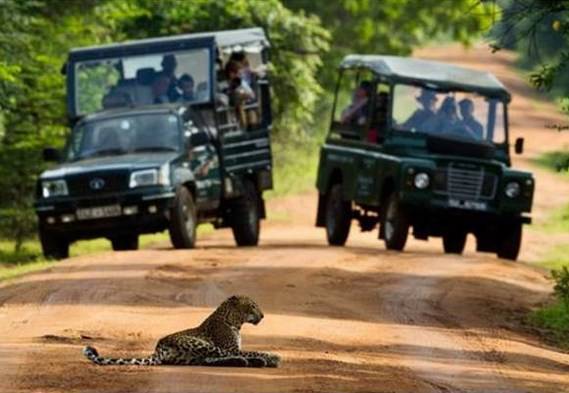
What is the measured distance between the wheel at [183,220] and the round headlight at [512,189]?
4.02 meters

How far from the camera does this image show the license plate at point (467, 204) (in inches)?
972

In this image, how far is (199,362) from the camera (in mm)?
12289

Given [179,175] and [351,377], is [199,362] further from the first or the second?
[179,175]

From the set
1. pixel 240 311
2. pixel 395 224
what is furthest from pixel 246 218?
pixel 240 311

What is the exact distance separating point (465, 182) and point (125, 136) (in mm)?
4377

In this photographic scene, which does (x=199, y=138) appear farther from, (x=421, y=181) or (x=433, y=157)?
(x=433, y=157)

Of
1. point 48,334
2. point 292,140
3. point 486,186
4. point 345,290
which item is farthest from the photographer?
point 292,140

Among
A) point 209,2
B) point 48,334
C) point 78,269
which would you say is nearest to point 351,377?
point 48,334

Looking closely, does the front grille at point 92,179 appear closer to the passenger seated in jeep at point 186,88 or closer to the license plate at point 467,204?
the passenger seated in jeep at point 186,88

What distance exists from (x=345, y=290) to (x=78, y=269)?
3.08m

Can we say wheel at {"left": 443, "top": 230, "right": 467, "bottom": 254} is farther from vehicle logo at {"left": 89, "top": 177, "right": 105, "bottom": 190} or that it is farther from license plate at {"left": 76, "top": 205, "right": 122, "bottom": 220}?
vehicle logo at {"left": 89, "top": 177, "right": 105, "bottom": 190}

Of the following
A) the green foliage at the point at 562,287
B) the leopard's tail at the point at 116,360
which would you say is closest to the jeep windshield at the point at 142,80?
the green foliage at the point at 562,287

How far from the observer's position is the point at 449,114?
84.5 feet

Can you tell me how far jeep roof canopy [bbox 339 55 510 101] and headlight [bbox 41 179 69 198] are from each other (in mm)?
4773
